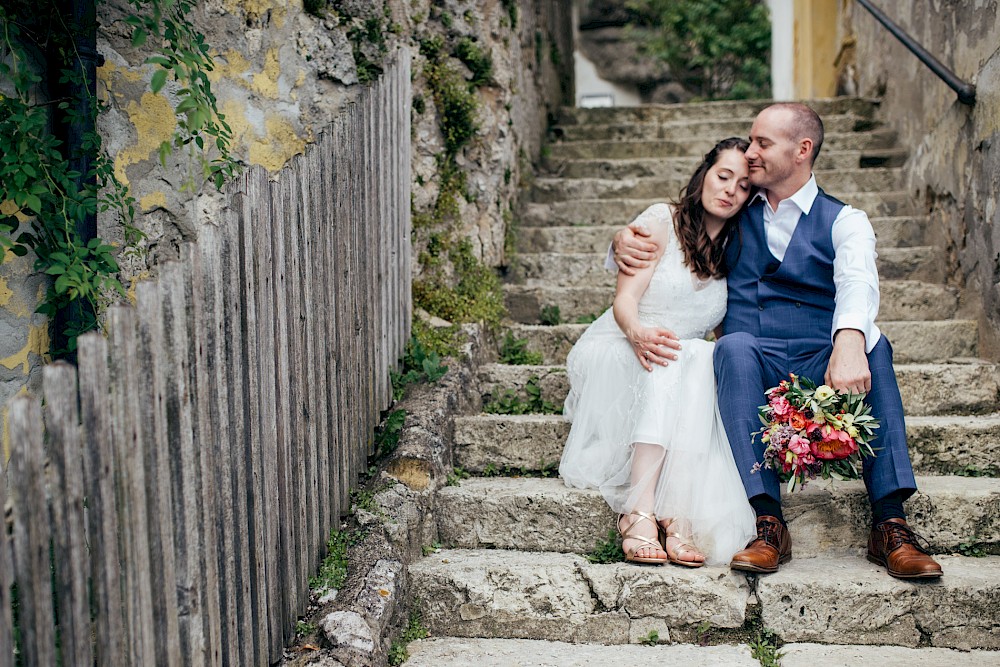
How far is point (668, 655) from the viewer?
2477 mm

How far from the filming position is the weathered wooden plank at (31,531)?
1.38m

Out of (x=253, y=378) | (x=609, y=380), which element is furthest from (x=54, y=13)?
(x=609, y=380)

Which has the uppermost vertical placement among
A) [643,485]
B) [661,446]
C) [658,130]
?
[658,130]

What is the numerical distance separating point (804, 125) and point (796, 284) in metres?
0.57

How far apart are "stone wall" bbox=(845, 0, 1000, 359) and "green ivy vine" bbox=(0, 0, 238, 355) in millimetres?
3071

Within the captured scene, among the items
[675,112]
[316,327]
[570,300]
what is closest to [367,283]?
[316,327]

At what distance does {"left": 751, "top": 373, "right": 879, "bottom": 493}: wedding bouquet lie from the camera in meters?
2.56

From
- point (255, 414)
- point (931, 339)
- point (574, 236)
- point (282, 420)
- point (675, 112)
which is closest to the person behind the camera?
point (255, 414)

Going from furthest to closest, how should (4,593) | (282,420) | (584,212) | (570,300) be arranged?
(584,212), (570,300), (282,420), (4,593)

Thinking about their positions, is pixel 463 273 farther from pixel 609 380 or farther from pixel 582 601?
pixel 582 601

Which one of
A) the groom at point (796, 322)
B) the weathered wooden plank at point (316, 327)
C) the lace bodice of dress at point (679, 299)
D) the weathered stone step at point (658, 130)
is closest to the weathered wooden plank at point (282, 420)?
the weathered wooden plank at point (316, 327)

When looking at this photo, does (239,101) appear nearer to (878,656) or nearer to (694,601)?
(694,601)

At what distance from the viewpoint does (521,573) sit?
2.66m

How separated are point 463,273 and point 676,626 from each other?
1912 millimetres
